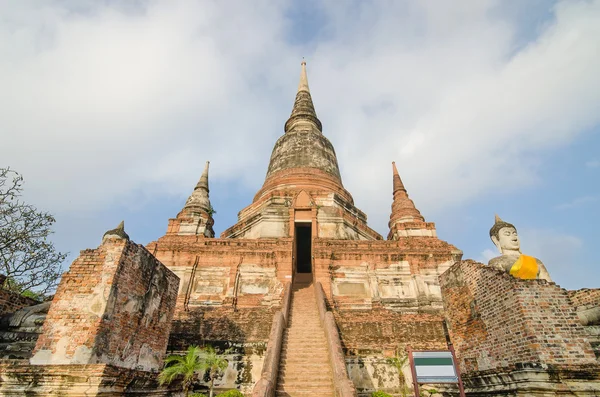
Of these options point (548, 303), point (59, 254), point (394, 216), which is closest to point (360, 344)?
point (548, 303)

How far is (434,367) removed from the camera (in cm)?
651

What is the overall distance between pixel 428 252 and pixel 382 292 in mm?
2878

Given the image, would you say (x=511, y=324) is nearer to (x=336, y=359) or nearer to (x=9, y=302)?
(x=336, y=359)

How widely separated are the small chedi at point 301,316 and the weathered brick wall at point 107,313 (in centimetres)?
2

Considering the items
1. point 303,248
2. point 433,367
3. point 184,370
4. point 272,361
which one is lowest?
point 184,370

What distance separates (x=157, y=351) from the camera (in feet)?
22.9

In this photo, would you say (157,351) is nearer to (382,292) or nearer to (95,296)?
(95,296)

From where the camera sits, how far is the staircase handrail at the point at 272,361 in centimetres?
638

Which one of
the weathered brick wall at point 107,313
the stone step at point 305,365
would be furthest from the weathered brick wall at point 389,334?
the weathered brick wall at point 107,313

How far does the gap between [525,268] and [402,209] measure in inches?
487

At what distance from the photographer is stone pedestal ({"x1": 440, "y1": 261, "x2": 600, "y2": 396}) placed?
5836 mm

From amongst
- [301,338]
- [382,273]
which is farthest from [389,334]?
[382,273]

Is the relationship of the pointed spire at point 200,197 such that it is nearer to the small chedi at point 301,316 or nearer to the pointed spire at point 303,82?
the small chedi at point 301,316

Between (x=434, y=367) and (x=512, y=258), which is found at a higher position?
(x=512, y=258)
